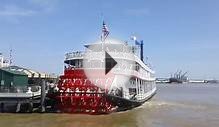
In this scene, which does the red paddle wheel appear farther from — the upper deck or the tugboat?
the upper deck

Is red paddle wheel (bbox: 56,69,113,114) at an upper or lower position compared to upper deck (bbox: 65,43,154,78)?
lower

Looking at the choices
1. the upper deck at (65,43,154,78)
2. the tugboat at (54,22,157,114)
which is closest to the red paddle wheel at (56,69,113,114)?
the tugboat at (54,22,157,114)

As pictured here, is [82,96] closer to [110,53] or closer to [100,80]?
[100,80]

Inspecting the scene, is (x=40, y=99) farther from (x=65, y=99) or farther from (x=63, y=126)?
(x=63, y=126)

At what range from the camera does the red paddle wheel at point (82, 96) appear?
1261 inches

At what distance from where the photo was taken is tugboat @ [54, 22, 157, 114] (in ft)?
106

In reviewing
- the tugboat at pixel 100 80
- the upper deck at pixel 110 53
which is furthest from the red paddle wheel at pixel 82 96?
the upper deck at pixel 110 53

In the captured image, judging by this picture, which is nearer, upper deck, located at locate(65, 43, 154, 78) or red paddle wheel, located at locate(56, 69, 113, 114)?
red paddle wheel, located at locate(56, 69, 113, 114)

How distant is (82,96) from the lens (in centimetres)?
3253

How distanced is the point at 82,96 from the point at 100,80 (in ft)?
6.57

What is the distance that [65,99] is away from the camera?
107ft

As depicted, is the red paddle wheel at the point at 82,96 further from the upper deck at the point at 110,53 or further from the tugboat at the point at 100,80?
the upper deck at the point at 110,53

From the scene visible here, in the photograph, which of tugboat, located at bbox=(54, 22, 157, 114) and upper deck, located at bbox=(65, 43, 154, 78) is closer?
tugboat, located at bbox=(54, 22, 157, 114)

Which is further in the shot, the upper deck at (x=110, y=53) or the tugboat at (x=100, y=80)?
the upper deck at (x=110, y=53)
